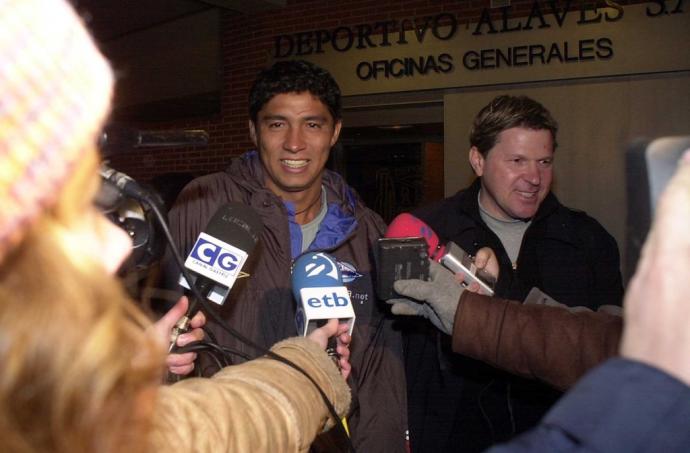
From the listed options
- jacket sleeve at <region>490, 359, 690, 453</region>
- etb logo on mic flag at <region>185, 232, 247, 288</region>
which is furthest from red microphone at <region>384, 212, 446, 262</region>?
jacket sleeve at <region>490, 359, 690, 453</region>

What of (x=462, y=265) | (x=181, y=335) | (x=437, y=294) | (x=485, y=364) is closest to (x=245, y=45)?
(x=485, y=364)

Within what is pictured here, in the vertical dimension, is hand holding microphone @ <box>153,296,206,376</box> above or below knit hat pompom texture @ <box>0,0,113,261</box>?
below

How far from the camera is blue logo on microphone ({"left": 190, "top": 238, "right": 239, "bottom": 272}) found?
5.02ft

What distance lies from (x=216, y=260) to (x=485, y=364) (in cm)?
105

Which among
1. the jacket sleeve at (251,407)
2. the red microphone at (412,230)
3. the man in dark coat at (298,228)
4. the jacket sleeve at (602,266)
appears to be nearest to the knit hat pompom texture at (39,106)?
the jacket sleeve at (251,407)

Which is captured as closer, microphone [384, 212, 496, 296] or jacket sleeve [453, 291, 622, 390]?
jacket sleeve [453, 291, 622, 390]

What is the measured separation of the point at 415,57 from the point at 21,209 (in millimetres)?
5901

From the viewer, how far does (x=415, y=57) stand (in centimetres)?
614

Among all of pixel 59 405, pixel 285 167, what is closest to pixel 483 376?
pixel 285 167

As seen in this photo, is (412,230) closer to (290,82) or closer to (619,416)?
(290,82)

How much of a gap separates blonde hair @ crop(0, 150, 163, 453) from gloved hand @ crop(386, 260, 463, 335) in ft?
3.78

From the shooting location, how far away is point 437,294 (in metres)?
1.68

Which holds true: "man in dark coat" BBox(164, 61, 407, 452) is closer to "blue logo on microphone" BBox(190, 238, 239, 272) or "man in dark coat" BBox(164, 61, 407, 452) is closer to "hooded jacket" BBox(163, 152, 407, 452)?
"hooded jacket" BBox(163, 152, 407, 452)

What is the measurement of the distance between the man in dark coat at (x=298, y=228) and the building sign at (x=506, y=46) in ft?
12.3
